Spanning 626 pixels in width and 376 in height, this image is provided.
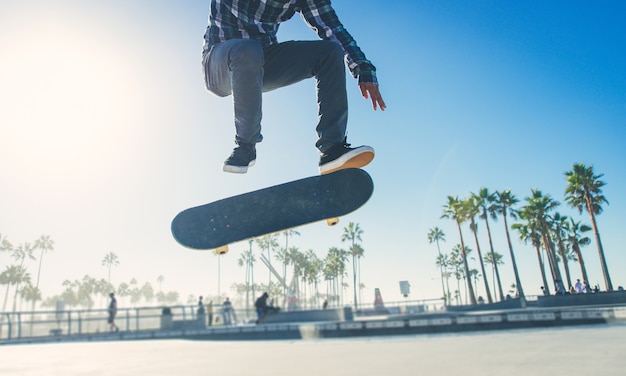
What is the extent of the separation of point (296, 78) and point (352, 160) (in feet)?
3.03

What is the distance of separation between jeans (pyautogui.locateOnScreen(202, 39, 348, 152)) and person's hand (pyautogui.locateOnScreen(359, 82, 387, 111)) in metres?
0.20

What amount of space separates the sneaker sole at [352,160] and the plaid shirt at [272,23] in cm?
67

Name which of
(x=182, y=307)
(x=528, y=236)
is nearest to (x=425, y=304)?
(x=182, y=307)

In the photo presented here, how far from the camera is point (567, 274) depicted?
137ft

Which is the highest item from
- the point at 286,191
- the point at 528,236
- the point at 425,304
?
the point at 528,236

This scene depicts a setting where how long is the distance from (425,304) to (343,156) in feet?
90.2

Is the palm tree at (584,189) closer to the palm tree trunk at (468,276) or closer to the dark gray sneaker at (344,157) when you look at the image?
the palm tree trunk at (468,276)

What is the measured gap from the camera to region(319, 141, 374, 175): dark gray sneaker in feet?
10.1

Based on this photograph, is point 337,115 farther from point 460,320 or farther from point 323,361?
point 460,320

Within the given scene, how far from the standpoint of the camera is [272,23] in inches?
134

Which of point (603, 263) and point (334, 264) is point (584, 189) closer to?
point (603, 263)

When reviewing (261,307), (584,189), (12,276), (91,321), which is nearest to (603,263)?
(584,189)

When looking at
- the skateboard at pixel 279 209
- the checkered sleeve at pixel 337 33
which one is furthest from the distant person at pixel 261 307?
the checkered sleeve at pixel 337 33

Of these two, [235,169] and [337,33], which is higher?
[337,33]
